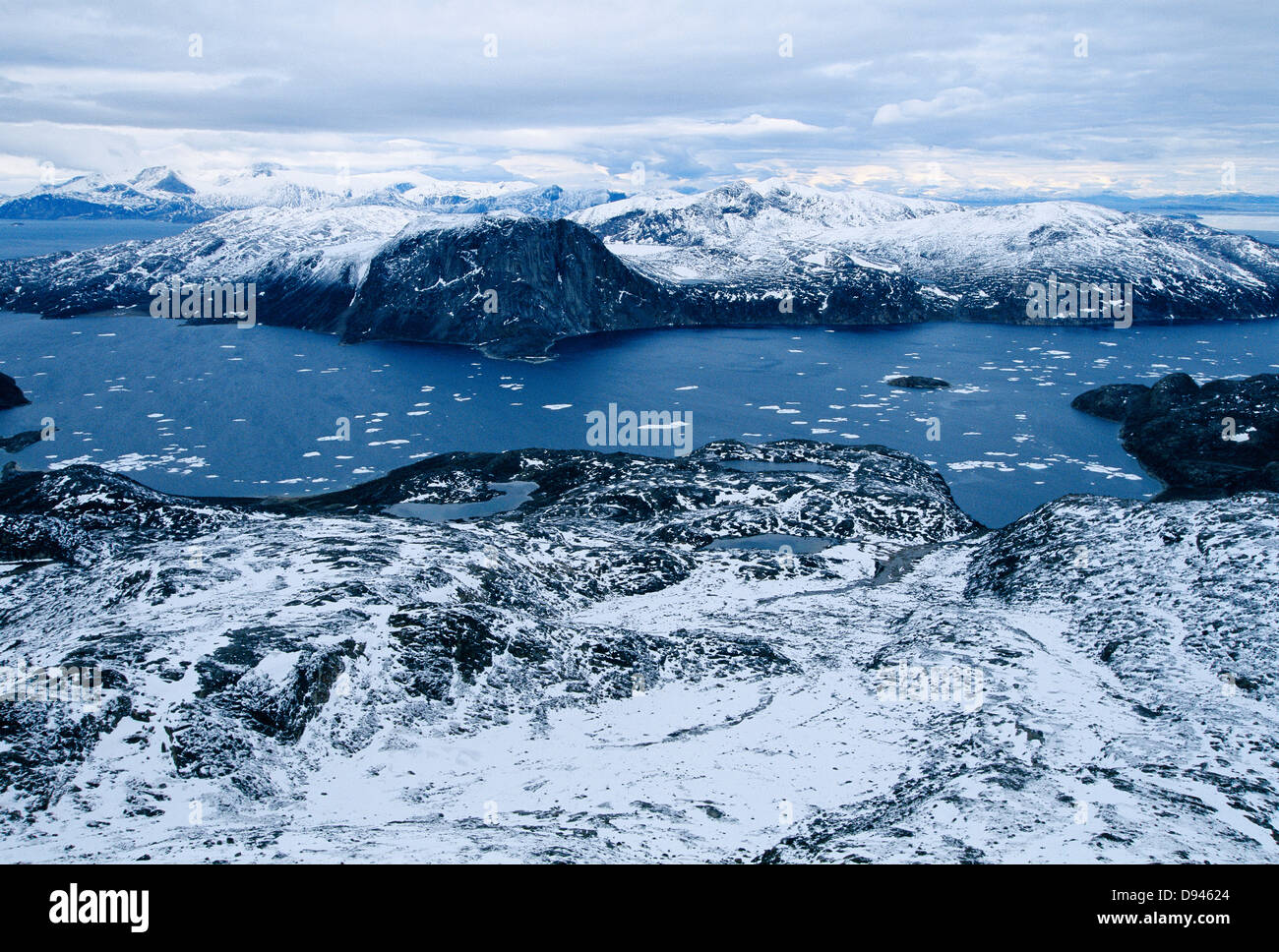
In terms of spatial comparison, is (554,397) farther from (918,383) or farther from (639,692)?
(639,692)

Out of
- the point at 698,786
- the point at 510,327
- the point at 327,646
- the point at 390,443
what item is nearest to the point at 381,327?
the point at 510,327

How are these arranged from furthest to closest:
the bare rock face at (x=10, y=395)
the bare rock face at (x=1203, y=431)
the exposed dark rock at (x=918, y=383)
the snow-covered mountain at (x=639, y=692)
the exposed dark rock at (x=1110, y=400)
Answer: the exposed dark rock at (x=918, y=383), the bare rock face at (x=10, y=395), the exposed dark rock at (x=1110, y=400), the bare rock face at (x=1203, y=431), the snow-covered mountain at (x=639, y=692)

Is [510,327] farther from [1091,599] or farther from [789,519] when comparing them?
[1091,599]

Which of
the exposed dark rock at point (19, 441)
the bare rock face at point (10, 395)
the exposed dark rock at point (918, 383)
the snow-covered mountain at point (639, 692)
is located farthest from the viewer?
the exposed dark rock at point (918, 383)

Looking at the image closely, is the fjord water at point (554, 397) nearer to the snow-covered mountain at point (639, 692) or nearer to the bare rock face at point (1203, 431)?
the bare rock face at point (1203, 431)

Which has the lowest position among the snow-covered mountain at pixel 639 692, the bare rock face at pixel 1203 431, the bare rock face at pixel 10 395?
the snow-covered mountain at pixel 639 692

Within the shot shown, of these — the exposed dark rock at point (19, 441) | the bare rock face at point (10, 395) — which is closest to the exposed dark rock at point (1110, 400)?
the exposed dark rock at point (19, 441)

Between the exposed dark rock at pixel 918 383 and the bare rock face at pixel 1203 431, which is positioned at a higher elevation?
the exposed dark rock at pixel 918 383

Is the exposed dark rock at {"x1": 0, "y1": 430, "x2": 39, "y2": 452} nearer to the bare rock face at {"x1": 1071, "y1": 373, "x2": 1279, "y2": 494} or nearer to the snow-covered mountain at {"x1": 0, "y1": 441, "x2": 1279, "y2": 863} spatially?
the snow-covered mountain at {"x1": 0, "y1": 441, "x2": 1279, "y2": 863}
